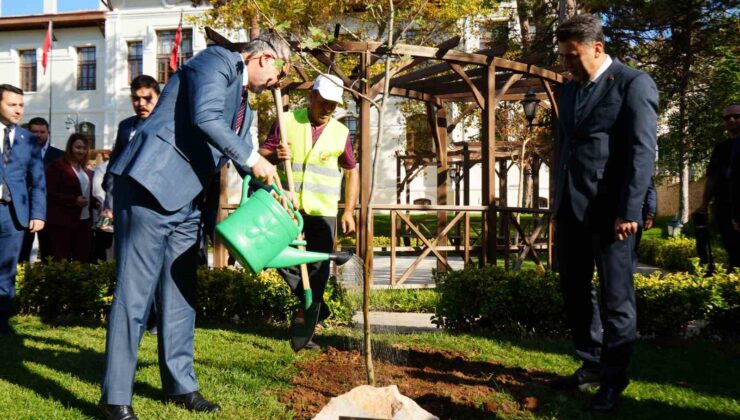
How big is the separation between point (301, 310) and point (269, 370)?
55 centimetres

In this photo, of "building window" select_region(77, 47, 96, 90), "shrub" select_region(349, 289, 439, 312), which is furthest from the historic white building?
"shrub" select_region(349, 289, 439, 312)

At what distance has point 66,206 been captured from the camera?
262 inches

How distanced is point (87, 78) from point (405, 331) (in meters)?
31.4

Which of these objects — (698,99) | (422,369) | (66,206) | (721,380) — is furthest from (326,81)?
(698,99)

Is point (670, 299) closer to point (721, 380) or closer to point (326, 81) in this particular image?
point (721, 380)

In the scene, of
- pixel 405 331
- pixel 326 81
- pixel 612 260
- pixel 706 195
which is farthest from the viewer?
pixel 706 195

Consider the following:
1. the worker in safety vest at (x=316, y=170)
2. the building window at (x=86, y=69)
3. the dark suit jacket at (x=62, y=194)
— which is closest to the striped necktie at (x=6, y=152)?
the dark suit jacket at (x=62, y=194)

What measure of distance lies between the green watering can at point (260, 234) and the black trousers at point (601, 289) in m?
1.51

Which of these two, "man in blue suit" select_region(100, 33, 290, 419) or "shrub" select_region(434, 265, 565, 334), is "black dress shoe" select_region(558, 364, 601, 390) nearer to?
"shrub" select_region(434, 265, 565, 334)

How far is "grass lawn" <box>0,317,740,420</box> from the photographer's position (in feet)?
11.0

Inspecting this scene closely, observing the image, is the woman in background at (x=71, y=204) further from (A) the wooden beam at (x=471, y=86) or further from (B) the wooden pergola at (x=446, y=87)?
(A) the wooden beam at (x=471, y=86)

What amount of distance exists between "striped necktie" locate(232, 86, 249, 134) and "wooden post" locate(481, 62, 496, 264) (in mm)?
4966

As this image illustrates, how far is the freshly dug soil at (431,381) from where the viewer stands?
3309mm

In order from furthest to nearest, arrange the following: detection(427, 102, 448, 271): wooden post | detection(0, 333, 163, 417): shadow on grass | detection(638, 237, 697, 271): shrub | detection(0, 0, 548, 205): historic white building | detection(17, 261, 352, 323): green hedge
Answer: detection(0, 0, 548, 205): historic white building, detection(638, 237, 697, 271): shrub, detection(427, 102, 448, 271): wooden post, detection(17, 261, 352, 323): green hedge, detection(0, 333, 163, 417): shadow on grass
